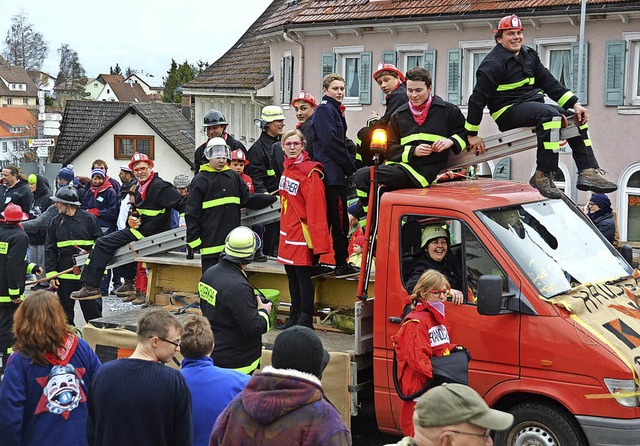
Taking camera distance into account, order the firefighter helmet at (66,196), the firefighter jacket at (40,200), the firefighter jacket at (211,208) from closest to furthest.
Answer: the firefighter jacket at (211,208) → the firefighter helmet at (66,196) → the firefighter jacket at (40,200)

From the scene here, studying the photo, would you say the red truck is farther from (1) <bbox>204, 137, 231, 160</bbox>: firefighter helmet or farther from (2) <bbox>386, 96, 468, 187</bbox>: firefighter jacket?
(1) <bbox>204, 137, 231, 160</bbox>: firefighter helmet

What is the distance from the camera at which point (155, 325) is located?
18.1 feet

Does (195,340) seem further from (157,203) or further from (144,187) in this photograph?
(144,187)

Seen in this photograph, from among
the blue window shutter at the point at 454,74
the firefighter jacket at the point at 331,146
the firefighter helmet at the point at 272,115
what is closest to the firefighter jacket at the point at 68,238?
the firefighter helmet at the point at 272,115

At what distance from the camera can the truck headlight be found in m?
6.56

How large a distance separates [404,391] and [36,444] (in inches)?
95.7

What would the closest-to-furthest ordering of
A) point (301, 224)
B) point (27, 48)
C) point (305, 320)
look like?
1. point (305, 320)
2. point (301, 224)
3. point (27, 48)

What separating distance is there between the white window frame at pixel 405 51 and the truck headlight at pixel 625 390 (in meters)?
24.7

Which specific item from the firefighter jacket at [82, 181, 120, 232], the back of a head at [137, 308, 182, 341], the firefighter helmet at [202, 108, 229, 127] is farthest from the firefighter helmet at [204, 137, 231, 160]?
the firefighter jacket at [82, 181, 120, 232]

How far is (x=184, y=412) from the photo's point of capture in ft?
→ 17.5

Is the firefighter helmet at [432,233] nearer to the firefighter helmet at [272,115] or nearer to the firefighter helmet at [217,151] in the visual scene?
the firefighter helmet at [217,151]

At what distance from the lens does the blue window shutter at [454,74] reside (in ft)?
97.2

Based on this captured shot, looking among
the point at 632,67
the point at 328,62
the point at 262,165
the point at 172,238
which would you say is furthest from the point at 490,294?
the point at 328,62

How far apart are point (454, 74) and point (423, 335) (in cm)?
2380
